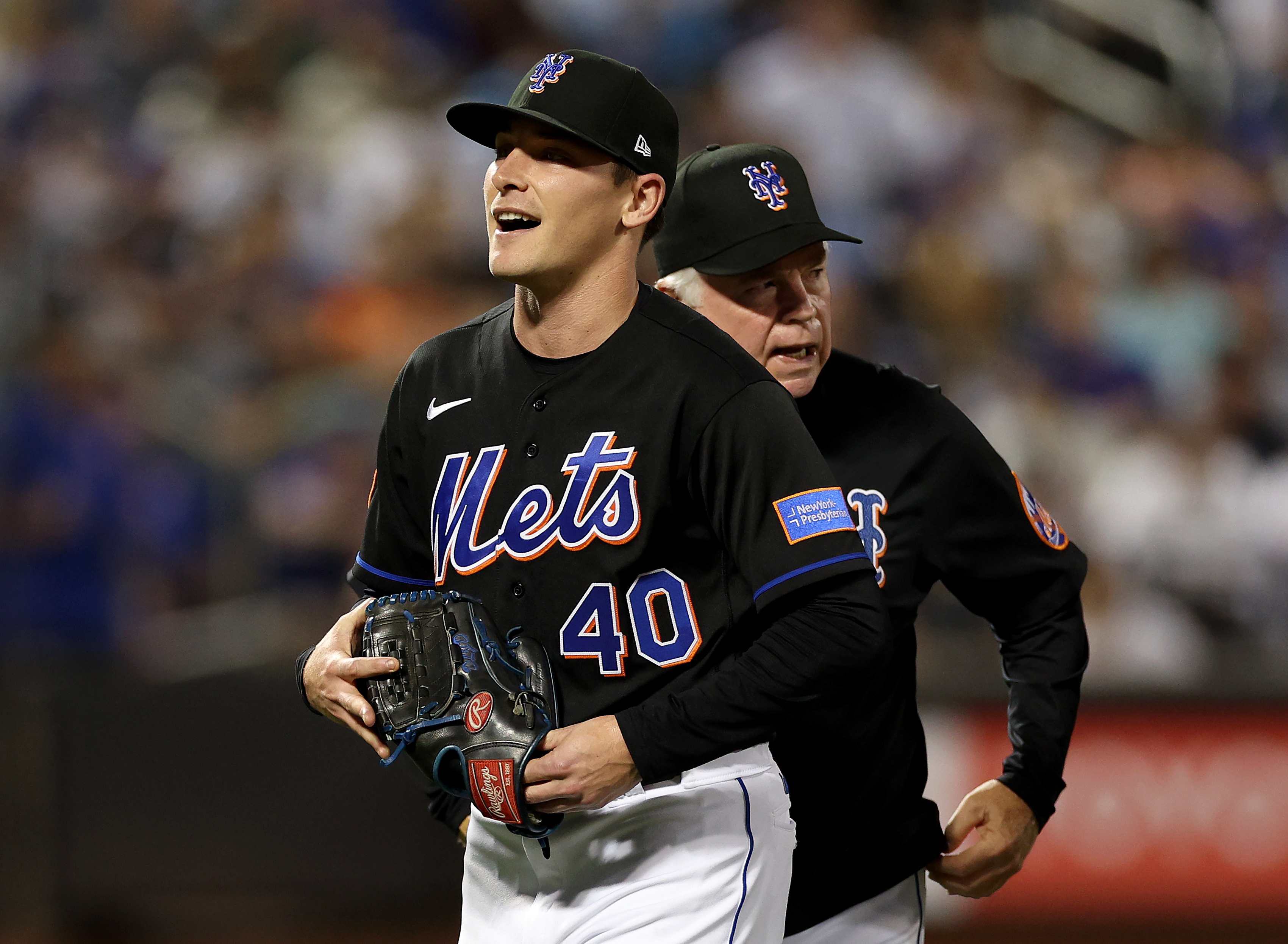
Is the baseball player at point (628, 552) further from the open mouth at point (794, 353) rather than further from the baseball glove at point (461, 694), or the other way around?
the open mouth at point (794, 353)

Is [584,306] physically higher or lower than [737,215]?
lower

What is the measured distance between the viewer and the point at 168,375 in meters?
7.61

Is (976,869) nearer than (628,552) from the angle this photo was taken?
No

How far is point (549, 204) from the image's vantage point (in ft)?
8.36

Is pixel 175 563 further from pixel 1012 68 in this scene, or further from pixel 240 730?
pixel 1012 68

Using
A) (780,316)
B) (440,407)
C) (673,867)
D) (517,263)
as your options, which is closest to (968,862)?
(673,867)

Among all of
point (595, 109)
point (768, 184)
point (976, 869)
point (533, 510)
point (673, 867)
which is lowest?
point (976, 869)

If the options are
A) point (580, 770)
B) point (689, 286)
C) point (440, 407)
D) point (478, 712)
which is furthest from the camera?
point (689, 286)

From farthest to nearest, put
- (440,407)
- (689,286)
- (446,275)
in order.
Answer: (446,275) < (689,286) < (440,407)

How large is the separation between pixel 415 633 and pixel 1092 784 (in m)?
4.62

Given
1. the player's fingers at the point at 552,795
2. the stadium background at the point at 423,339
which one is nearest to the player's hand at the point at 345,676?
the player's fingers at the point at 552,795

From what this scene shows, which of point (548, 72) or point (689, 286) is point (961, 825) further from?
point (548, 72)

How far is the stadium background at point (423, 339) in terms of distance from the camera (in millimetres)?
6641

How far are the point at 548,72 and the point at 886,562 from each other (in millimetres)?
1114
